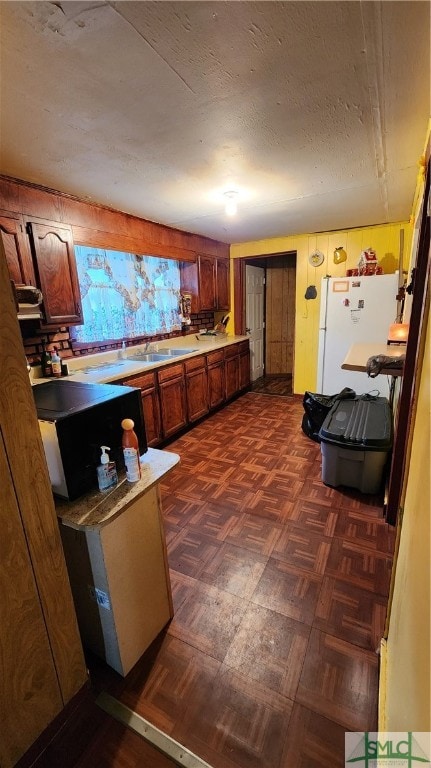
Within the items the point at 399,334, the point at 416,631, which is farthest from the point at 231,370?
the point at 416,631

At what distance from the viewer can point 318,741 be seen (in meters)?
1.04

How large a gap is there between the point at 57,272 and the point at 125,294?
3.10ft

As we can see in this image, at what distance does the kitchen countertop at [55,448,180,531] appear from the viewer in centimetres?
100

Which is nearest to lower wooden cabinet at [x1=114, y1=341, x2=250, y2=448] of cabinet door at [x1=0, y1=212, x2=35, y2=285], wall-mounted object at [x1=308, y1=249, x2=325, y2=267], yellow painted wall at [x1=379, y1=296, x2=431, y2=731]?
cabinet door at [x1=0, y1=212, x2=35, y2=285]

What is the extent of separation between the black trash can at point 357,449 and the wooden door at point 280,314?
3.20 metres

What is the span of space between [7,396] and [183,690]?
1.26 metres

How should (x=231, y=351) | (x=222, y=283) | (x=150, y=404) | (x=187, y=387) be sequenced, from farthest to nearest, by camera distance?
(x=222, y=283) → (x=231, y=351) → (x=187, y=387) → (x=150, y=404)

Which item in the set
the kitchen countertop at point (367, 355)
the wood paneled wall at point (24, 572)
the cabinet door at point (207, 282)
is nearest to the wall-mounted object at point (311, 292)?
the cabinet door at point (207, 282)

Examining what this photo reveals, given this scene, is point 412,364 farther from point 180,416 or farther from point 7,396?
point 180,416

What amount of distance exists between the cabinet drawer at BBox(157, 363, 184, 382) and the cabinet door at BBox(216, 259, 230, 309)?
158cm

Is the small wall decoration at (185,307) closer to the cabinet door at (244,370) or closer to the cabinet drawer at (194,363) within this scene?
the cabinet drawer at (194,363)

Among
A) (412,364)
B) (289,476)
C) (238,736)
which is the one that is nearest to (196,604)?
(238,736)

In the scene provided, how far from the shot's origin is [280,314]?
5.62 m

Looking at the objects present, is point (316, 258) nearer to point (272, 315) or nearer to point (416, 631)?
point (272, 315)
